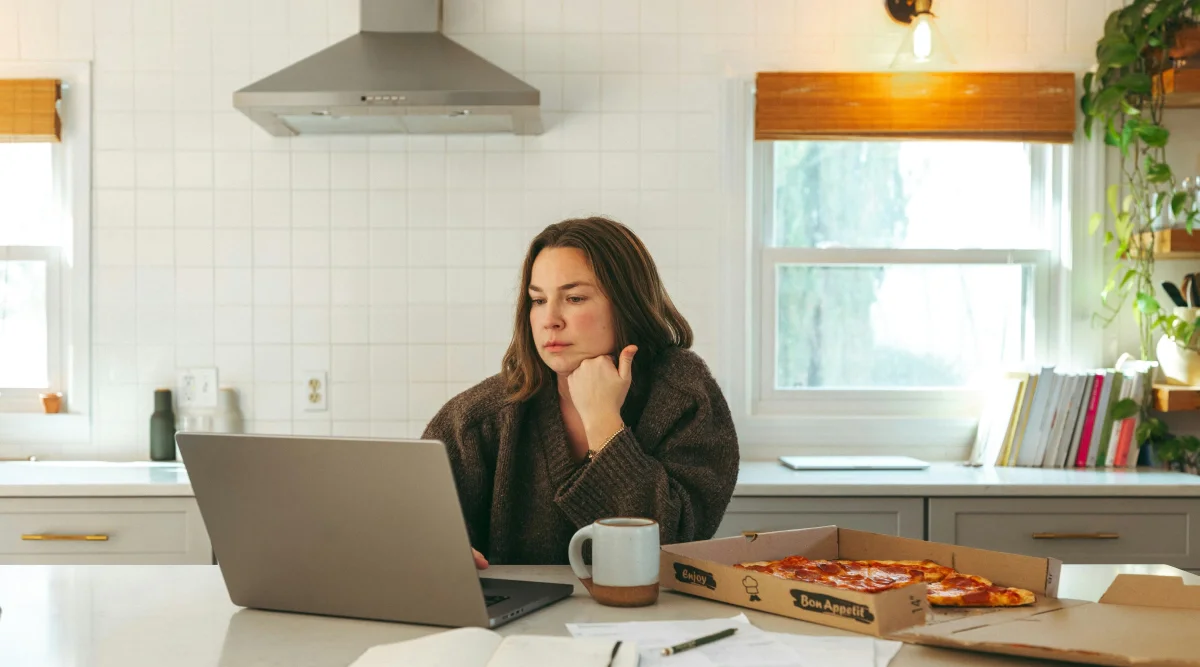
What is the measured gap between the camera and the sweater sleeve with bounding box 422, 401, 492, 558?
1.83m

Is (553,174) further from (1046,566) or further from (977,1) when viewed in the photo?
(1046,566)

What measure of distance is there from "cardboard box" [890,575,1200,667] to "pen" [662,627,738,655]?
0.18 meters

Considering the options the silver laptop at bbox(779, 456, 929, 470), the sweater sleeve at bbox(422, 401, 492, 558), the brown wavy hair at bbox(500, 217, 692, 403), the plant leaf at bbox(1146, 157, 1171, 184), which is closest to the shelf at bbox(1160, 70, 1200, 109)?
the plant leaf at bbox(1146, 157, 1171, 184)

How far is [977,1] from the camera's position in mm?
3178

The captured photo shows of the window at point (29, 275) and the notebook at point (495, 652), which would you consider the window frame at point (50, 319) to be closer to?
the window at point (29, 275)

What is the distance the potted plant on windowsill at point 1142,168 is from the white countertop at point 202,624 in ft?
5.80

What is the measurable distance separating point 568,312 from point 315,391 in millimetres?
1548

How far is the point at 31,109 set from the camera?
10.2 ft

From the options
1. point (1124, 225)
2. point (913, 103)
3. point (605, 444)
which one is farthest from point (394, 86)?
point (1124, 225)

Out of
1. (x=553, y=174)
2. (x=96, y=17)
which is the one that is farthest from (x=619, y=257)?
(x=96, y=17)

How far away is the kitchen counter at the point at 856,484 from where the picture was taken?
263cm

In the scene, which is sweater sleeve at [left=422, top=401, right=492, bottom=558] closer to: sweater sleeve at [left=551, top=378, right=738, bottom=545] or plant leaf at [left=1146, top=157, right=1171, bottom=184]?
sweater sleeve at [left=551, top=378, right=738, bottom=545]

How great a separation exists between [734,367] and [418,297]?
96 centimetres

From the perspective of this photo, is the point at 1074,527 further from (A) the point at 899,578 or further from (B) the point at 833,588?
(B) the point at 833,588
